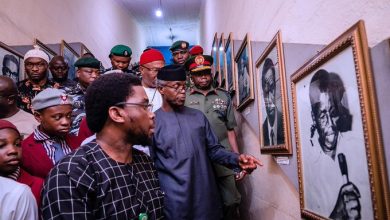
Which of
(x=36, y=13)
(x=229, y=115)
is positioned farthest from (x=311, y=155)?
(x=36, y=13)

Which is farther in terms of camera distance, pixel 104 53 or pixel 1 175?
pixel 104 53

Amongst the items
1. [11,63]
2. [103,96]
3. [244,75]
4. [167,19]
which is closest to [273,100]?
[244,75]

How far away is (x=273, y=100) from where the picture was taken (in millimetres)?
2156

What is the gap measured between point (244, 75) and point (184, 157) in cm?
131

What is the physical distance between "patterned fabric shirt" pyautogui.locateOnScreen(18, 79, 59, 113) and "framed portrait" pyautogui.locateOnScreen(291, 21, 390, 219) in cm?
260

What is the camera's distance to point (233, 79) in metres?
3.81

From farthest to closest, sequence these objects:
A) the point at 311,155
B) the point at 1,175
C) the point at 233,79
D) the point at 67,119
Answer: the point at 233,79, the point at 67,119, the point at 1,175, the point at 311,155

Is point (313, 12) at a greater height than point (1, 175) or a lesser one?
greater

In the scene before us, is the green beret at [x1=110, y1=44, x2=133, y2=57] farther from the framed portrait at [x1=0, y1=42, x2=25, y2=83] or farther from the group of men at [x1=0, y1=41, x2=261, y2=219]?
the framed portrait at [x1=0, y1=42, x2=25, y2=83]

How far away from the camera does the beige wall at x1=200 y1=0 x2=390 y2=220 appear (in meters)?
1.15

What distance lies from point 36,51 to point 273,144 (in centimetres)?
274

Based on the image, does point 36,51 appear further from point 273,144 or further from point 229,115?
point 273,144

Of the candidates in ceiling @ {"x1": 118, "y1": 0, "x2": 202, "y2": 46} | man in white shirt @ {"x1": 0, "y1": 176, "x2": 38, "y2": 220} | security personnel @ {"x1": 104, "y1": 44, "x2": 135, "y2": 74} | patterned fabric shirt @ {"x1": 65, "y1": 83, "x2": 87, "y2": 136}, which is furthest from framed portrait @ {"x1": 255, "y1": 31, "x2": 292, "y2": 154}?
ceiling @ {"x1": 118, "y1": 0, "x2": 202, "y2": 46}

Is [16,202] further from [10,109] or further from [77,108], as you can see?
[77,108]
